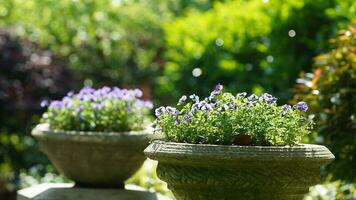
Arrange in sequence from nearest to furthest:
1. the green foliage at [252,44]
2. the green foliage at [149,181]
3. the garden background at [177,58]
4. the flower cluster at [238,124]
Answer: the flower cluster at [238,124] → the garden background at [177,58] → the green foliage at [149,181] → the green foliage at [252,44]

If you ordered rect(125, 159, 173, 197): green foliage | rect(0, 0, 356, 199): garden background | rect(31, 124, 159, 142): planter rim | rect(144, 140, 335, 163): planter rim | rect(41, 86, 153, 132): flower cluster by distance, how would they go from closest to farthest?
rect(144, 140, 335, 163): planter rim, rect(31, 124, 159, 142): planter rim, rect(41, 86, 153, 132): flower cluster, rect(0, 0, 356, 199): garden background, rect(125, 159, 173, 197): green foliage

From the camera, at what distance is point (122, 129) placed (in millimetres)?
6613

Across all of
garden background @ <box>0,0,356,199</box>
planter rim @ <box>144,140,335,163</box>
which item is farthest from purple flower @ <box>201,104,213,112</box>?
garden background @ <box>0,0,356,199</box>

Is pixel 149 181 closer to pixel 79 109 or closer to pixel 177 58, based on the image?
pixel 79 109

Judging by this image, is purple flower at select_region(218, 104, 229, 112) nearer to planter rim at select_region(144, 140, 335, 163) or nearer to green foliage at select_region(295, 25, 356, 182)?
planter rim at select_region(144, 140, 335, 163)

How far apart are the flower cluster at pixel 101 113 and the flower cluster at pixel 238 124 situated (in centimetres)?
174

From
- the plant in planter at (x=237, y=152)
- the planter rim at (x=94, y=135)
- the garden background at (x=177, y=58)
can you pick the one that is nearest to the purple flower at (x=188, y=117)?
the plant in planter at (x=237, y=152)

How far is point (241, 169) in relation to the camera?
4.38 meters

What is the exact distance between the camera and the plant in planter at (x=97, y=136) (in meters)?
6.37

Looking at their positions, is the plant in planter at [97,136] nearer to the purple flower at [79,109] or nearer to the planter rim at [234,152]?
the purple flower at [79,109]

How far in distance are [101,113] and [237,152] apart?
2.49 metres

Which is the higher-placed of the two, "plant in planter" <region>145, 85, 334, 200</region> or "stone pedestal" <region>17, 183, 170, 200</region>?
"plant in planter" <region>145, 85, 334, 200</region>

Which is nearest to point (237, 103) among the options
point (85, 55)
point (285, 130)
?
point (285, 130)

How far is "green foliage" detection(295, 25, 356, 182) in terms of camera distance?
6660 mm
